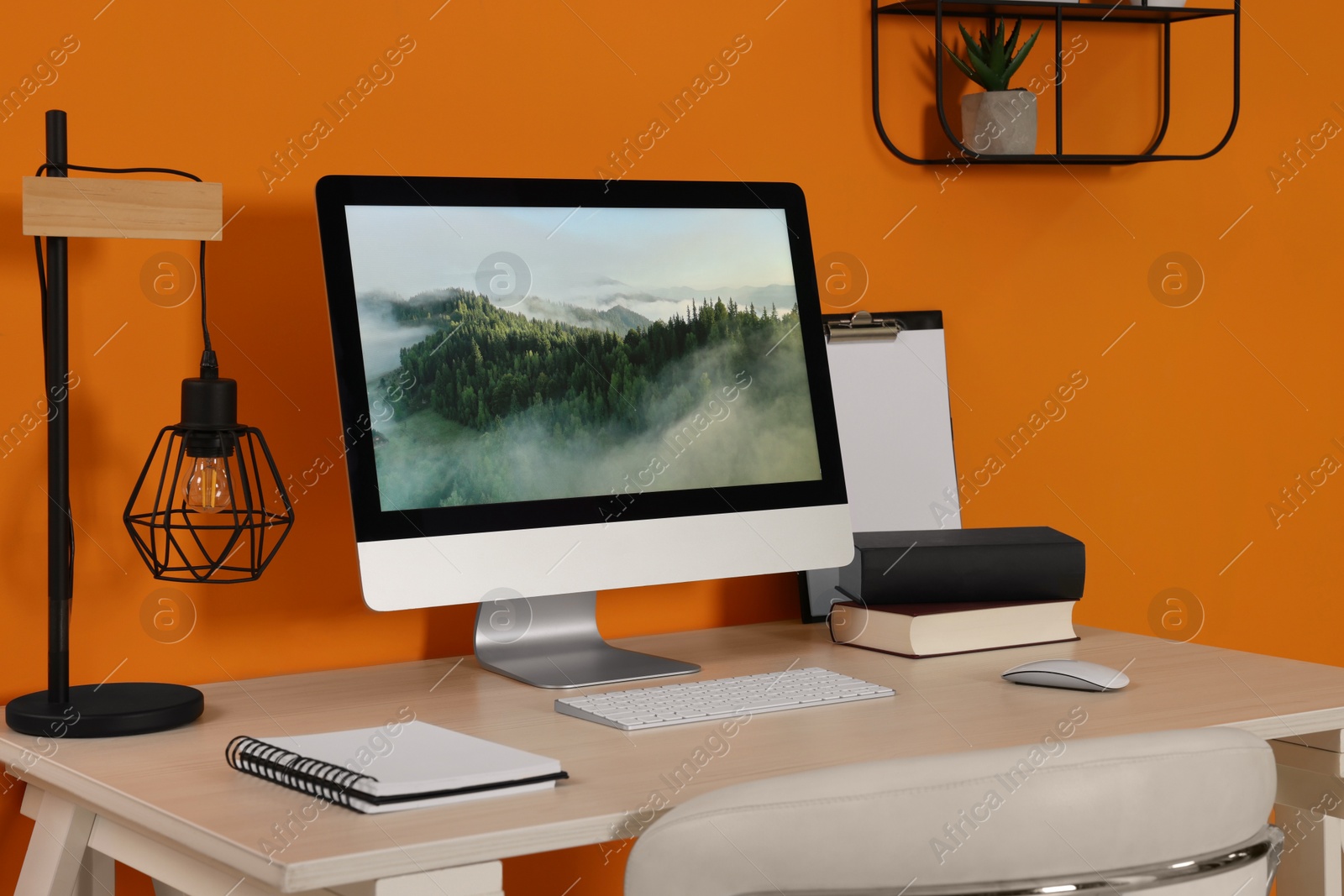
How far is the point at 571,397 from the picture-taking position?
1524 millimetres

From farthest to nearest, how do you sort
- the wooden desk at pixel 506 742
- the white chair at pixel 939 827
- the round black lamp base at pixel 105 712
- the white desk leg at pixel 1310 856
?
the white desk leg at pixel 1310 856 → the round black lamp base at pixel 105 712 → the wooden desk at pixel 506 742 → the white chair at pixel 939 827

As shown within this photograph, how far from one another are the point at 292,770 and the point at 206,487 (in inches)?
16.0

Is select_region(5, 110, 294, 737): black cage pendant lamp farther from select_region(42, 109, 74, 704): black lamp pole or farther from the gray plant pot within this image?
the gray plant pot

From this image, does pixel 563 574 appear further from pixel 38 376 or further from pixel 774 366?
pixel 38 376

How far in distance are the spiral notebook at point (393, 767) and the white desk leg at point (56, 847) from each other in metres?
0.20

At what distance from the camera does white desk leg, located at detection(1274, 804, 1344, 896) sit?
4.85ft

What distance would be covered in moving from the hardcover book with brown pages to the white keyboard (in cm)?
18

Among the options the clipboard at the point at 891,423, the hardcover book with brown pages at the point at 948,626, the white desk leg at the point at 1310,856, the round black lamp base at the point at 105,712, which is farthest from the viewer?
the clipboard at the point at 891,423

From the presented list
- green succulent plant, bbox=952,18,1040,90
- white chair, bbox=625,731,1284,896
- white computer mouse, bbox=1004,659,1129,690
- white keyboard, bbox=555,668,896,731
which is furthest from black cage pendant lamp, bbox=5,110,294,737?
green succulent plant, bbox=952,18,1040,90

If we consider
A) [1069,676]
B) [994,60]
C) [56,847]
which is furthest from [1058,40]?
[56,847]

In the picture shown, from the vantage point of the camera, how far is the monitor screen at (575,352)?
144 cm

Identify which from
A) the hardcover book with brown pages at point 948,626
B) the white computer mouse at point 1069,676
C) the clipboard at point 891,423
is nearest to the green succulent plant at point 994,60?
the clipboard at point 891,423

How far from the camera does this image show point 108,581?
4.99 feet

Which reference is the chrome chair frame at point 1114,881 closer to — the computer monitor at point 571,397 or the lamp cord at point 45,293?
the computer monitor at point 571,397
